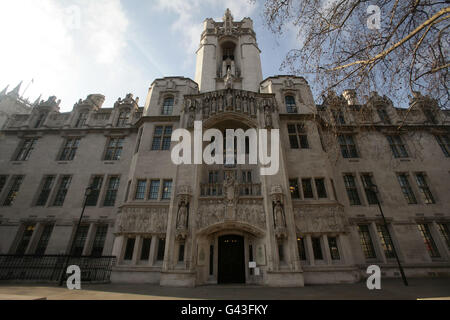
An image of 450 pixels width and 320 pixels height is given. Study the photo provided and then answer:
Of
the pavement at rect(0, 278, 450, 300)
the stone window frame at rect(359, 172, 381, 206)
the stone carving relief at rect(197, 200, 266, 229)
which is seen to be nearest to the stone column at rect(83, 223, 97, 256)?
the pavement at rect(0, 278, 450, 300)

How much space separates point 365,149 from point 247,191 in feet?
40.2

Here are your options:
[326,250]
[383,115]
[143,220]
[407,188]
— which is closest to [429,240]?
[407,188]

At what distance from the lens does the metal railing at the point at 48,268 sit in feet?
37.0

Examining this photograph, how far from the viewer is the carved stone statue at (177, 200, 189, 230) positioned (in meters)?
11.1

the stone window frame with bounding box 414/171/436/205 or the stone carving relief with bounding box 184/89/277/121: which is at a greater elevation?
the stone carving relief with bounding box 184/89/277/121

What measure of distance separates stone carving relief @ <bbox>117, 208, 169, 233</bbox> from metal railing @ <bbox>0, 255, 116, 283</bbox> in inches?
79.5

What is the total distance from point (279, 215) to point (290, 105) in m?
10.7

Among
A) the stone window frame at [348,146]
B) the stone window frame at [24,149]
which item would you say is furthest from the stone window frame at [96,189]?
the stone window frame at [348,146]

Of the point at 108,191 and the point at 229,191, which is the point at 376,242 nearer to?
the point at 229,191

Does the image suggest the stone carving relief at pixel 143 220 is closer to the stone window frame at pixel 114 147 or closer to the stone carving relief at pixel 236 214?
the stone carving relief at pixel 236 214

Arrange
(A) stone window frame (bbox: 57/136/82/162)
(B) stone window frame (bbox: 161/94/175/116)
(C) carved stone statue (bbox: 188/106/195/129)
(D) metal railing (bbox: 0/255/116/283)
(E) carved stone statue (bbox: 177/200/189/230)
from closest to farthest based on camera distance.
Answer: (E) carved stone statue (bbox: 177/200/189/230) < (D) metal railing (bbox: 0/255/116/283) < (C) carved stone statue (bbox: 188/106/195/129) < (B) stone window frame (bbox: 161/94/175/116) < (A) stone window frame (bbox: 57/136/82/162)

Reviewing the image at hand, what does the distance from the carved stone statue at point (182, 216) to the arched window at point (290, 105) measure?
12389mm

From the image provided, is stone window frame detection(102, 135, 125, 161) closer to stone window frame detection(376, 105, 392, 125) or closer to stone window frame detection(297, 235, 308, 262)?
stone window frame detection(297, 235, 308, 262)

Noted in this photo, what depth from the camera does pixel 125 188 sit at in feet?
47.4
